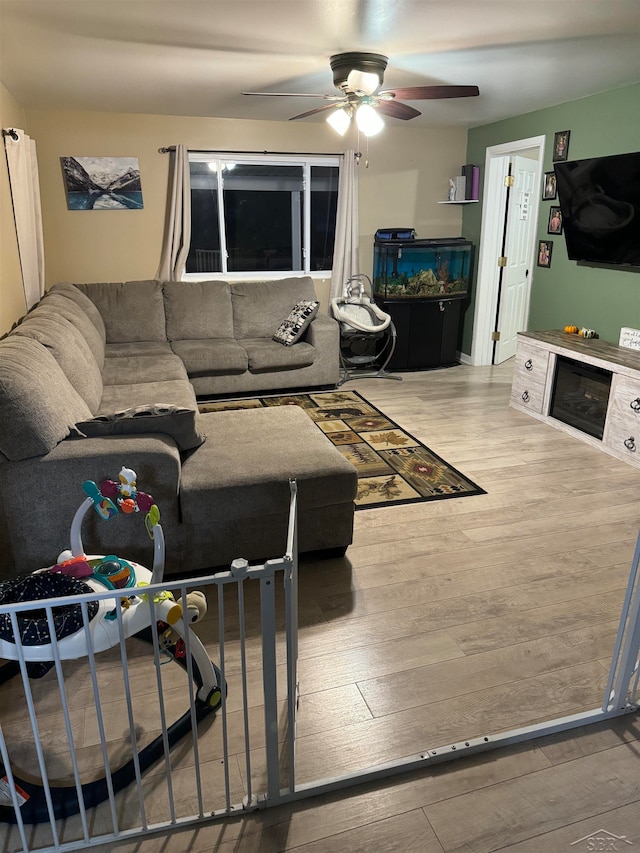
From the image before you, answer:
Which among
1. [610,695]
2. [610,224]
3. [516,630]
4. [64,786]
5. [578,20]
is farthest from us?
[610,224]

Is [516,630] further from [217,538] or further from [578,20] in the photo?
[578,20]

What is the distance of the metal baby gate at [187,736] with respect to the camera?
1.33m

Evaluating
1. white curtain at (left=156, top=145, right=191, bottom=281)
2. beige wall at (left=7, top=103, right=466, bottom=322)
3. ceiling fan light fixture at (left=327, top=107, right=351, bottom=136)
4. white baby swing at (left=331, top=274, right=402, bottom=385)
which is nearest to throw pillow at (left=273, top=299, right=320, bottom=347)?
white baby swing at (left=331, top=274, right=402, bottom=385)

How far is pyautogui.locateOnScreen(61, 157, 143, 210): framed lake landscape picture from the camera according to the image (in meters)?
5.20

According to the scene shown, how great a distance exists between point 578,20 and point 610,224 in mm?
1758

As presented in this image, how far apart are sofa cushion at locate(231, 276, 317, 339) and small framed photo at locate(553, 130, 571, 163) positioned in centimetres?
235

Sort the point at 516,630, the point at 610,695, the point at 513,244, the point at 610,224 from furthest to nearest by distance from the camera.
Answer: the point at 513,244
the point at 610,224
the point at 516,630
the point at 610,695

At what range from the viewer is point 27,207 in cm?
427

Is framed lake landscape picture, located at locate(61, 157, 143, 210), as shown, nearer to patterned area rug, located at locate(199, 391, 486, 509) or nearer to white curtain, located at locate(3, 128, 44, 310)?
white curtain, located at locate(3, 128, 44, 310)

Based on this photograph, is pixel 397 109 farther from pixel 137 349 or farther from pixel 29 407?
pixel 29 407

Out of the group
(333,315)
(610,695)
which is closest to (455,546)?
(610,695)

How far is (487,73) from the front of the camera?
3.72 m

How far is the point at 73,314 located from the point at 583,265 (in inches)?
148

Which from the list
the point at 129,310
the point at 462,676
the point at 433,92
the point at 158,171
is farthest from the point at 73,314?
the point at 462,676
